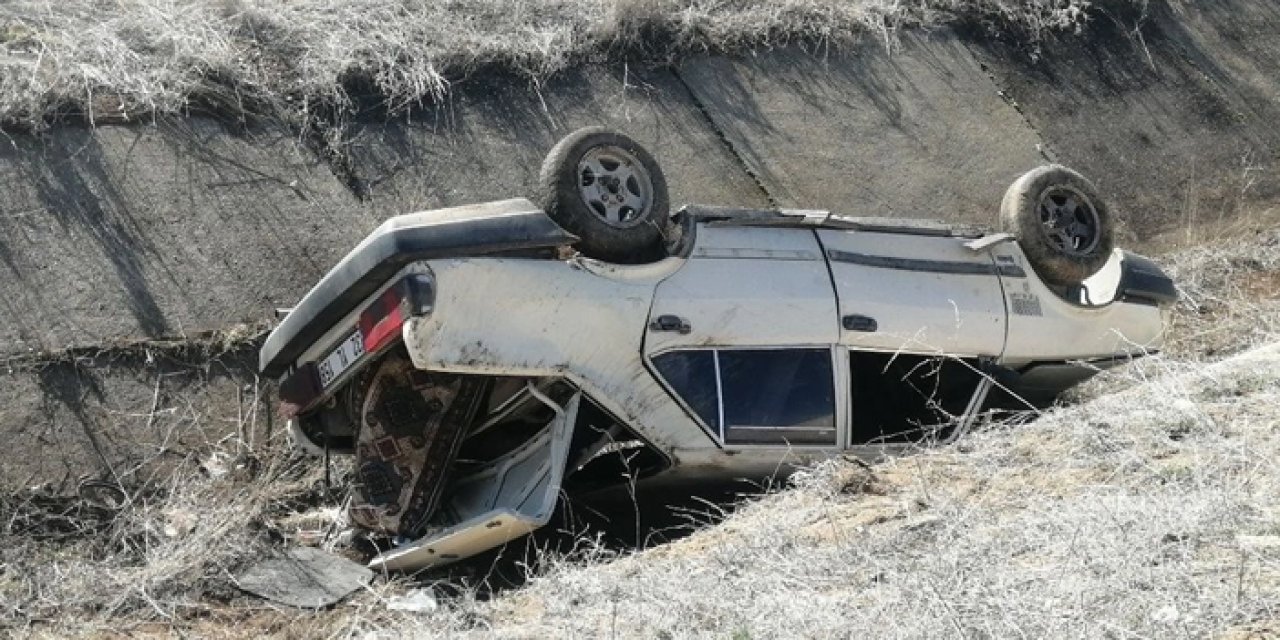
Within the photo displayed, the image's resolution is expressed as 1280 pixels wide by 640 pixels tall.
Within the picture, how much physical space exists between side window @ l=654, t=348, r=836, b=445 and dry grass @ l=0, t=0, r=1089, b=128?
15.1 ft

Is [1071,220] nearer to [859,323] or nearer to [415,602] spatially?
[859,323]

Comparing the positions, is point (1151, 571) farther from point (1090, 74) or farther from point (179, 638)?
point (1090, 74)

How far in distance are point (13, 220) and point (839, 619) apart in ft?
21.9

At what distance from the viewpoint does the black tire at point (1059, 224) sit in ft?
30.3

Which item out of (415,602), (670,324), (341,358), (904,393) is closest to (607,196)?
(670,324)

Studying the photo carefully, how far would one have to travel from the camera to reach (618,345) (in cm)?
789

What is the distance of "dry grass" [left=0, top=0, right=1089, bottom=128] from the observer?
11.3m

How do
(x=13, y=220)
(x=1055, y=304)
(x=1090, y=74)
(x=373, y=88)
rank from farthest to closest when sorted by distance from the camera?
(x=1090, y=74) < (x=373, y=88) < (x=13, y=220) < (x=1055, y=304)

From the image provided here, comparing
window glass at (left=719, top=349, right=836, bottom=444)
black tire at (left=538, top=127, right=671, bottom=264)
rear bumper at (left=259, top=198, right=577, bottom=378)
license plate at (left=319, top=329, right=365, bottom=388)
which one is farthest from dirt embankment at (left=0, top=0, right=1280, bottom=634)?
black tire at (left=538, top=127, right=671, bottom=264)

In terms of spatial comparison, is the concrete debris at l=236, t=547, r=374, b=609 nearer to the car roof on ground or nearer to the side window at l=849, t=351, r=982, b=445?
the car roof on ground

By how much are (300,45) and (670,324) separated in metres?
5.20

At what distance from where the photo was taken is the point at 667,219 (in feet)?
27.6

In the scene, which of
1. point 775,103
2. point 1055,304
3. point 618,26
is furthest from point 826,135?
point 1055,304

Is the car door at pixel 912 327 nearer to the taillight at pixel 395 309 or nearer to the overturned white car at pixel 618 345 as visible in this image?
the overturned white car at pixel 618 345
